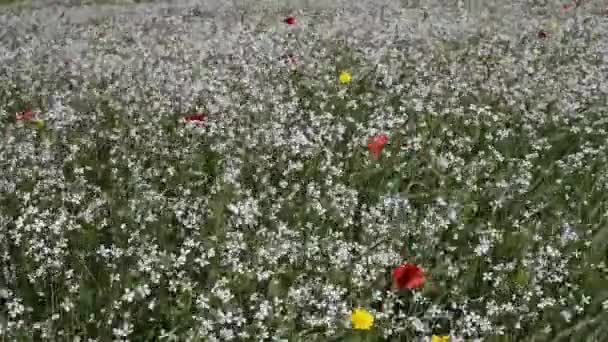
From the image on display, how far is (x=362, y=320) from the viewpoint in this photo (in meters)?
3.37

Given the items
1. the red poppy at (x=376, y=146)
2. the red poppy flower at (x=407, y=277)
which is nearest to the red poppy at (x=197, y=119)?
the red poppy at (x=376, y=146)

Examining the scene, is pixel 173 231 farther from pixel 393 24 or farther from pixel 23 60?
pixel 393 24

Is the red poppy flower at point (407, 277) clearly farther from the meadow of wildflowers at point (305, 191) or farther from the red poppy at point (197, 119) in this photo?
the red poppy at point (197, 119)

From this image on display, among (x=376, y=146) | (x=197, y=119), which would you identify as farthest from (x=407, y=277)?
(x=197, y=119)

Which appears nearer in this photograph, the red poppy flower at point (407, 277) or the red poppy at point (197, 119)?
the red poppy flower at point (407, 277)

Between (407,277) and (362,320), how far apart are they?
0.36 meters

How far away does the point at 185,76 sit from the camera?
7215mm

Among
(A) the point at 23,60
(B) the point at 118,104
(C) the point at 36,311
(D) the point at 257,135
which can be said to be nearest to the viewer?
(C) the point at 36,311

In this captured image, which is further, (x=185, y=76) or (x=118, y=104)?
(x=185, y=76)

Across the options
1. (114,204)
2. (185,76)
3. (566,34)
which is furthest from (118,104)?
(566,34)

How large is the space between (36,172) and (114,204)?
0.70 m

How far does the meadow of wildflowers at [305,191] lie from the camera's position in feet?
11.6

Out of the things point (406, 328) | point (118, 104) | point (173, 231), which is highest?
point (118, 104)

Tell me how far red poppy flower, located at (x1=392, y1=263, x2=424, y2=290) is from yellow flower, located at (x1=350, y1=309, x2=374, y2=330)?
9.2 inches
